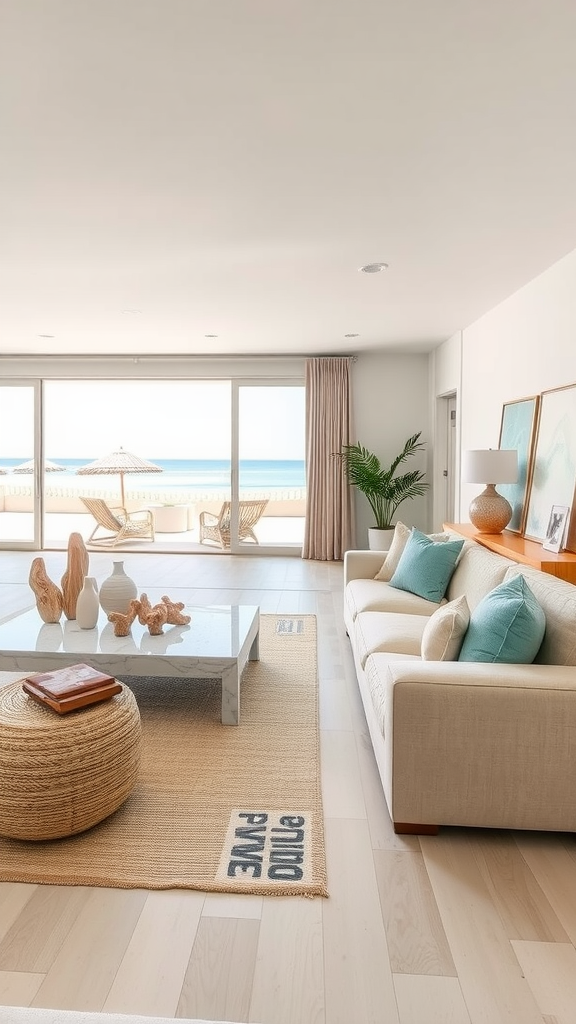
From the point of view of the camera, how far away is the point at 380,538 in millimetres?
6930

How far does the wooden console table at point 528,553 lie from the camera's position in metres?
2.97

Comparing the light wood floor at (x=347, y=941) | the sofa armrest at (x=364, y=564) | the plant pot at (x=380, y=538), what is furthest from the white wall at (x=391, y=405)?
the light wood floor at (x=347, y=941)

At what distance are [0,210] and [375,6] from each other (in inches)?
85.2

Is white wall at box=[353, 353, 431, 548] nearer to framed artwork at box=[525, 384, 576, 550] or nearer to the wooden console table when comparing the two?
the wooden console table

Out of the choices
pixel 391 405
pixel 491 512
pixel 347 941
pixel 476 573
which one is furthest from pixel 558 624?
pixel 391 405

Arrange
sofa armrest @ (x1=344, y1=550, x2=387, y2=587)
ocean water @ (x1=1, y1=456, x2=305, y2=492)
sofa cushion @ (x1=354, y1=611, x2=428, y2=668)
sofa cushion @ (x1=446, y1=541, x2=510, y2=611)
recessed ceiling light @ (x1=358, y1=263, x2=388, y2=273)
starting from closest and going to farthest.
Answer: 1. sofa cushion @ (x1=354, y1=611, x2=428, y2=668)
2. sofa cushion @ (x1=446, y1=541, x2=510, y2=611)
3. recessed ceiling light @ (x1=358, y1=263, x2=388, y2=273)
4. sofa armrest @ (x1=344, y1=550, x2=387, y2=587)
5. ocean water @ (x1=1, y1=456, x2=305, y2=492)

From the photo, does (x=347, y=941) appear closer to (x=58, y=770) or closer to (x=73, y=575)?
(x=58, y=770)

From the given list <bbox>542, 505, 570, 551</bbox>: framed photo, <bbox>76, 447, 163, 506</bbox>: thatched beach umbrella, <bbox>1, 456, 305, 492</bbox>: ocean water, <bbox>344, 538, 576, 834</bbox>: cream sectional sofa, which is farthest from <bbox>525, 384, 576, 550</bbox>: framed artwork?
<bbox>1, 456, 305, 492</bbox>: ocean water

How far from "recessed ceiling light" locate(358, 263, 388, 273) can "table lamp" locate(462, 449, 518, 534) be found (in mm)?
1288

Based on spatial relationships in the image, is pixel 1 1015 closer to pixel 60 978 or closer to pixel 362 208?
pixel 60 978

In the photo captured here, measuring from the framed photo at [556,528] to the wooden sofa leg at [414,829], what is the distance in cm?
180

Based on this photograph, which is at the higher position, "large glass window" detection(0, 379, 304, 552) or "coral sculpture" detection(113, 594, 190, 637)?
"large glass window" detection(0, 379, 304, 552)

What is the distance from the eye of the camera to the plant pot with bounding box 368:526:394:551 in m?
6.89

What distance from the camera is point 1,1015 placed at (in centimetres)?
133
